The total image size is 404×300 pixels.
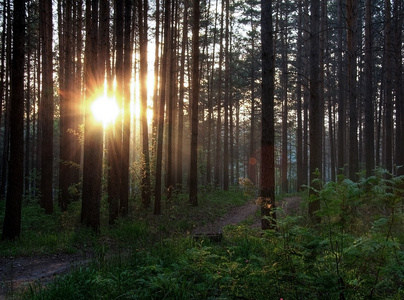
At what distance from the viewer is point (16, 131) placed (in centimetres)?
970

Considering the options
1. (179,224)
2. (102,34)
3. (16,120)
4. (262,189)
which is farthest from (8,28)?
(262,189)

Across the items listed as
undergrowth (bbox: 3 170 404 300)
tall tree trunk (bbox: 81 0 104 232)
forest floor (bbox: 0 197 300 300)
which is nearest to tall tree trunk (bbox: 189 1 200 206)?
tall tree trunk (bbox: 81 0 104 232)

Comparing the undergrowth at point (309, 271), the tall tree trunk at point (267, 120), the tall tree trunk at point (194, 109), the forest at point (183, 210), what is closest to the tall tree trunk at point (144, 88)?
the forest at point (183, 210)

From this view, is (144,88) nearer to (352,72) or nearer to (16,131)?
(16,131)

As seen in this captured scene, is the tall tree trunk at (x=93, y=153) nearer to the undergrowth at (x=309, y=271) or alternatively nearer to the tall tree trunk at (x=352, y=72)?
the undergrowth at (x=309, y=271)

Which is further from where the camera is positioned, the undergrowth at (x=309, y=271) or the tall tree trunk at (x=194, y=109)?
the tall tree trunk at (x=194, y=109)

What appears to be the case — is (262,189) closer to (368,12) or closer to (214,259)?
(214,259)

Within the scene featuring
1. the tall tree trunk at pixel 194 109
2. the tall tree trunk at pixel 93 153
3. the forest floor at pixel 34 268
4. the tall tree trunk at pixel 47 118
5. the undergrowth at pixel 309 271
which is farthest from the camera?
the tall tree trunk at pixel 194 109

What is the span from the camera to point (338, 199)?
356 cm

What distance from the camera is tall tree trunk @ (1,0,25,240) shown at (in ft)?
31.3

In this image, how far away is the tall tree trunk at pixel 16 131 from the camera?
9539 millimetres

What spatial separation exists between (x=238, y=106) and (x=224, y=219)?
25914 millimetres

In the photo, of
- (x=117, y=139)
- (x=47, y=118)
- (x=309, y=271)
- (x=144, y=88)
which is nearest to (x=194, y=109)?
(x=144, y=88)

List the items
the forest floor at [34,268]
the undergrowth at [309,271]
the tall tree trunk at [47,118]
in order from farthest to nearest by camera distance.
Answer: the tall tree trunk at [47,118], the forest floor at [34,268], the undergrowth at [309,271]
